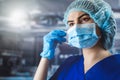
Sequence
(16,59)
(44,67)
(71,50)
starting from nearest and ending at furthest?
(44,67), (71,50), (16,59)

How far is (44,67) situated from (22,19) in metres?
0.70

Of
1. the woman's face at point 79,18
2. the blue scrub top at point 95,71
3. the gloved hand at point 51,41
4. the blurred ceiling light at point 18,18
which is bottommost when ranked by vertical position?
the blue scrub top at point 95,71

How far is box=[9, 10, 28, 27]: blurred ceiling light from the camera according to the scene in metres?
2.02

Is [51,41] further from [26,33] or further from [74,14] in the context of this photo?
[26,33]

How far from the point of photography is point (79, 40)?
52.6 inches

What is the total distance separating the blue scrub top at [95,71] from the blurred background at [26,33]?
493 millimetres

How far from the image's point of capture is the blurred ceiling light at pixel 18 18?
2.02 metres

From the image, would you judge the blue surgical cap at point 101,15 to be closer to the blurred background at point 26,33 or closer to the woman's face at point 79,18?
the woman's face at point 79,18

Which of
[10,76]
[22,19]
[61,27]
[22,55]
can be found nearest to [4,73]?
Answer: [10,76]

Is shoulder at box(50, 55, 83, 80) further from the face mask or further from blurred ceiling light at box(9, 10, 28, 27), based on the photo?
blurred ceiling light at box(9, 10, 28, 27)

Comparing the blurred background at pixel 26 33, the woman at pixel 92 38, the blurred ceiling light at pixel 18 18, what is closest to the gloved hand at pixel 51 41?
the woman at pixel 92 38

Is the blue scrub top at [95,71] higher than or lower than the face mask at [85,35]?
lower

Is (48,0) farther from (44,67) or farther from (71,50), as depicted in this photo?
(44,67)

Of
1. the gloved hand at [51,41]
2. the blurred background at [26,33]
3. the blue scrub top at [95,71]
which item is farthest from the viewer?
the blurred background at [26,33]
